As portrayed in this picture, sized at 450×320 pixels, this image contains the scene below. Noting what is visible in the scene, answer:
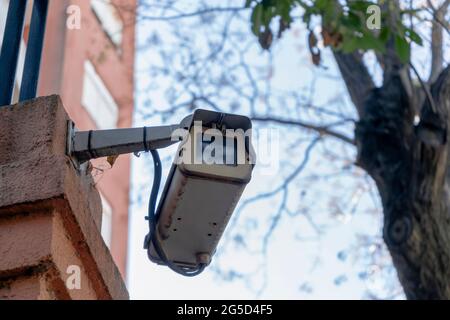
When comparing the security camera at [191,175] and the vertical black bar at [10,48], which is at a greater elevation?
the vertical black bar at [10,48]

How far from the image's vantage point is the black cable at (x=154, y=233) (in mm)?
2486

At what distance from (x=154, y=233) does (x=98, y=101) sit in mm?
13368

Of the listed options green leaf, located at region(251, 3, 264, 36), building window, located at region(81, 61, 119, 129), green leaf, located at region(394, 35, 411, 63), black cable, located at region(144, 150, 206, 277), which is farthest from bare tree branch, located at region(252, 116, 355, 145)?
building window, located at region(81, 61, 119, 129)

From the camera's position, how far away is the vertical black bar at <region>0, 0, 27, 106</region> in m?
2.78

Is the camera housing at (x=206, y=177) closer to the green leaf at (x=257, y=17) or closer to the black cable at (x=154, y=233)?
the black cable at (x=154, y=233)

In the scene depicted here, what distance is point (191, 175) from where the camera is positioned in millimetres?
2320

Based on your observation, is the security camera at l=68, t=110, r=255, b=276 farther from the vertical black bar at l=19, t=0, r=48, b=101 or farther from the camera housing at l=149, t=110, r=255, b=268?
the vertical black bar at l=19, t=0, r=48, b=101

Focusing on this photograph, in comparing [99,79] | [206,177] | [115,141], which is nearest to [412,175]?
[115,141]

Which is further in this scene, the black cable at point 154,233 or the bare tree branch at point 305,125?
the bare tree branch at point 305,125

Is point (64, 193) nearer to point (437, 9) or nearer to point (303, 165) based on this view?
point (437, 9)

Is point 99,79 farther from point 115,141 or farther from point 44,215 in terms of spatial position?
point 44,215

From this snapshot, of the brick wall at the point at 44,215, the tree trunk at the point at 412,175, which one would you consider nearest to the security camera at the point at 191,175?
the brick wall at the point at 44,215

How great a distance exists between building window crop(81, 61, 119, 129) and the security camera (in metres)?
12.3
